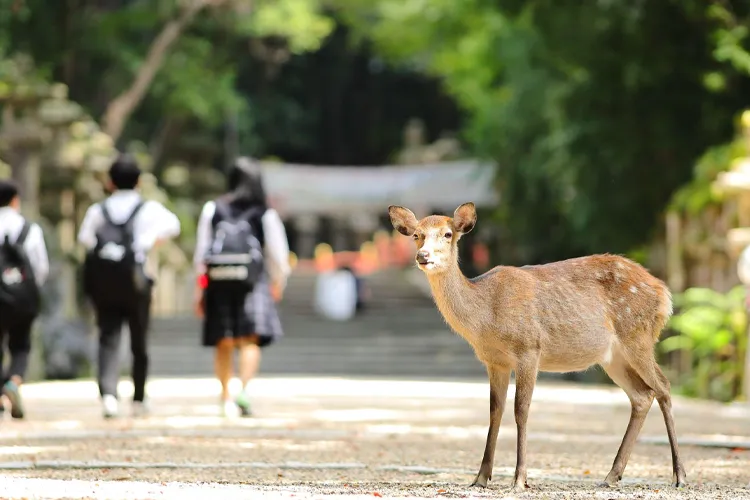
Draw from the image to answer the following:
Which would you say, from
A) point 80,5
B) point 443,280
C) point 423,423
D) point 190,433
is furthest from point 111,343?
point 80,5

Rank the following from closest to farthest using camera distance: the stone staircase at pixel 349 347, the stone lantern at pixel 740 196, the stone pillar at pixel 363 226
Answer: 1. the stone lantern at pixel 740 196
2. the stone staircase at pixel 349 347
3. the stone pillar at pixel 363 226

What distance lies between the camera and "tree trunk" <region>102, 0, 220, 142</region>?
29734 millimetres

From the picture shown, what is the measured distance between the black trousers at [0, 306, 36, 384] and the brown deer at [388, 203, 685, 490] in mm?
5358

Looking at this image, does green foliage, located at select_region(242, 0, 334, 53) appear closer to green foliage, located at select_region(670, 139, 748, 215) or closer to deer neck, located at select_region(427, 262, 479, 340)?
green foliage, located at select_region(670, 139, 748, 215)

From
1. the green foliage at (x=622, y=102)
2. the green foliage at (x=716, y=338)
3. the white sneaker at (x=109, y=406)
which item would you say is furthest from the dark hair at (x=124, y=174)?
the green foliage at (x=622, y=102)

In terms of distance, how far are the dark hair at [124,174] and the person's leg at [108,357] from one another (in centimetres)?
100

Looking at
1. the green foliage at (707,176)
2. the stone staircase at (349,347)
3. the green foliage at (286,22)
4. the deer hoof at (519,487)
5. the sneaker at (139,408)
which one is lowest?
the stone staircase at (349,347)

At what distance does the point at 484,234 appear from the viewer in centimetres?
4538

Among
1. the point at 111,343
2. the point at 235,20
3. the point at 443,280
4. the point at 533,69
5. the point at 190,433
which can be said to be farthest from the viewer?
the point at 235,20

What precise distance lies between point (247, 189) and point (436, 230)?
5.40 m

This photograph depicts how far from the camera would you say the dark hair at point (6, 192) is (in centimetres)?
1307

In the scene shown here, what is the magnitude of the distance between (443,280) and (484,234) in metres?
37.1

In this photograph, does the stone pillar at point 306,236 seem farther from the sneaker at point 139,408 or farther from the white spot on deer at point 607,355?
the white spot on deer at point 607,355

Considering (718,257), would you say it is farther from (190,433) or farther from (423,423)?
(190,433)
